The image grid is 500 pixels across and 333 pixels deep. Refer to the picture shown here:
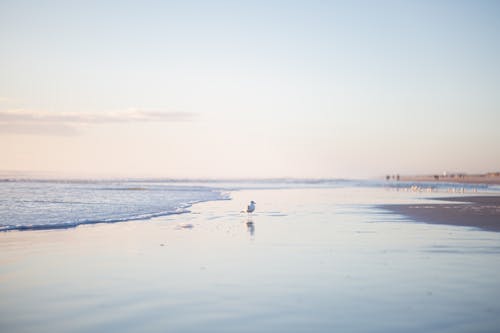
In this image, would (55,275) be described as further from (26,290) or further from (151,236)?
(151,236)

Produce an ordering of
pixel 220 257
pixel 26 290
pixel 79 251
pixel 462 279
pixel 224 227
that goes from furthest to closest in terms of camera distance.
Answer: pixel 224 227 → pixel 79 251 → pixel 220 257 → pixel 462 279 → pixel 26 290

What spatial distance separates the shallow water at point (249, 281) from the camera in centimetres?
588

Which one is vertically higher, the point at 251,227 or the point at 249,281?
the point at 251,227

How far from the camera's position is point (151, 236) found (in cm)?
1323

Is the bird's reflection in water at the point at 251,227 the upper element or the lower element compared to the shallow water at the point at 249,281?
upper

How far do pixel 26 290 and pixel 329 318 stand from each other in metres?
5.00

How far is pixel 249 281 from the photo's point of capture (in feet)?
25.9

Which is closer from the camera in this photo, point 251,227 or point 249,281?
point 249,281

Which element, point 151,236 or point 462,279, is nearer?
point 462,279

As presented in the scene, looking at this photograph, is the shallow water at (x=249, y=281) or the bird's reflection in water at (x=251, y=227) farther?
the bird's reflection in water at (x=251, y=227)

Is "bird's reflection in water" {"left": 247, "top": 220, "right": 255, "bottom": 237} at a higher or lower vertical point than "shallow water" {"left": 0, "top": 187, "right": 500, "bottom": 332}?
higher

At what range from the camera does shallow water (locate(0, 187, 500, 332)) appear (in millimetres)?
5879

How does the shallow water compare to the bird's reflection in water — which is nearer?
the shallow water

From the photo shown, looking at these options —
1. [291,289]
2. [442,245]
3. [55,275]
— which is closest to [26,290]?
[55,275]
